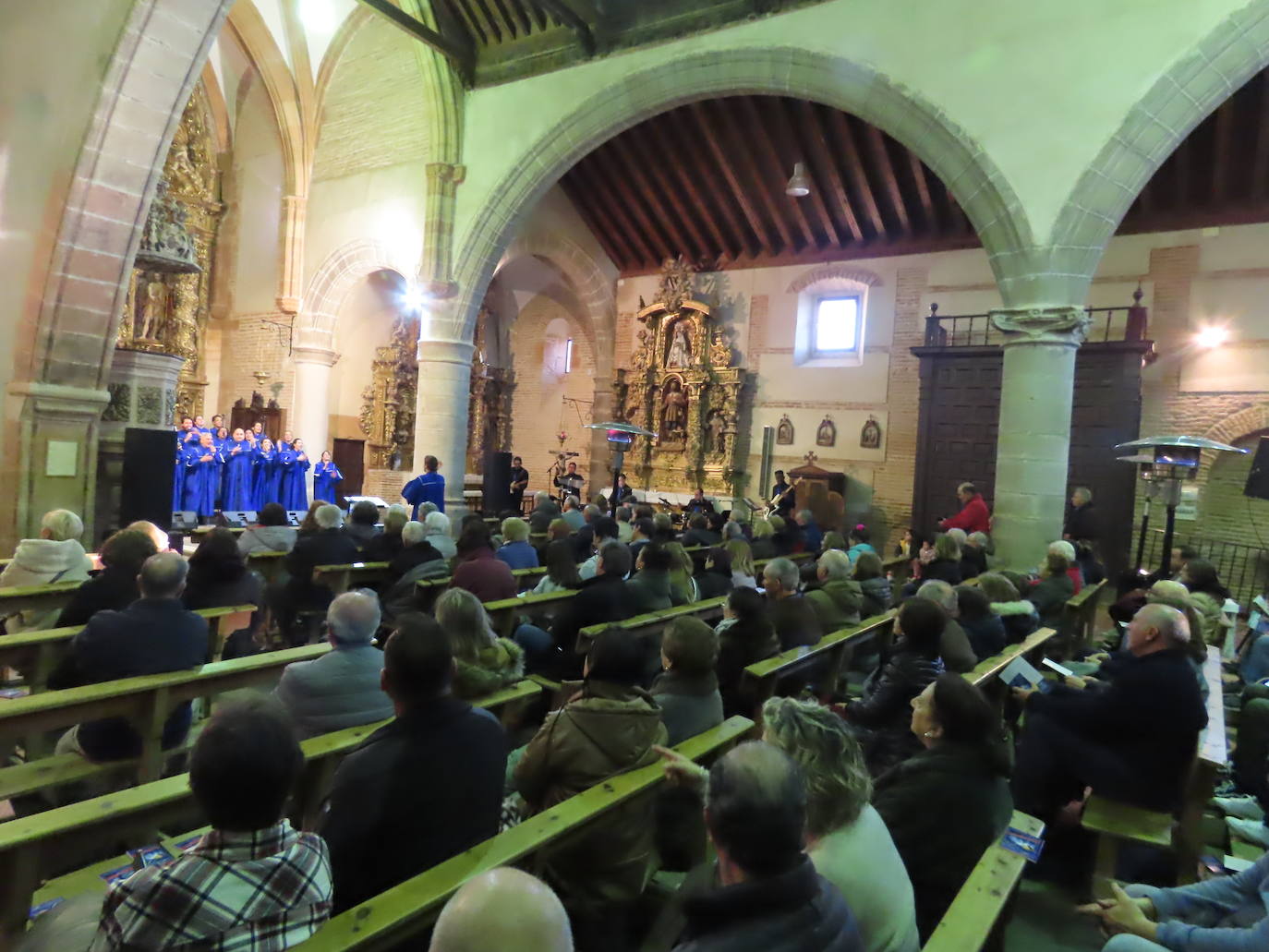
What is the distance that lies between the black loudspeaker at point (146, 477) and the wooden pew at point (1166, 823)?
778 centimetres

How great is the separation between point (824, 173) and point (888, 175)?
0.93 meters

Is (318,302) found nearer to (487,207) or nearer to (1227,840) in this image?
(487,207)

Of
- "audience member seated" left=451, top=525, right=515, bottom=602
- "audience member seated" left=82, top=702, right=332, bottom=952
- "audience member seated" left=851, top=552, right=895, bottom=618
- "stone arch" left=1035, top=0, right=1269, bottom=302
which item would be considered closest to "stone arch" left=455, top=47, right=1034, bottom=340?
"stone arch" left=1035, top=0, right=1269, bottom=302

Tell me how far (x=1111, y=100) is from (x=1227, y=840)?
6374 mm

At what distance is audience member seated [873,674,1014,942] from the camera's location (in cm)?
215

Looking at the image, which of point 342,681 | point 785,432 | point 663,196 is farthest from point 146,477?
point 785,432

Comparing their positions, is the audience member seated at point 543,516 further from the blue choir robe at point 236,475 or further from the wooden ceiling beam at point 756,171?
the wooden ceiling beam at point 756,171

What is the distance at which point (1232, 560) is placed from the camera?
10078 mm

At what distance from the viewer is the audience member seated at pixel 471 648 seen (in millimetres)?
2885

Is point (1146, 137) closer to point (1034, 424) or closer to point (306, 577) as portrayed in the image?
Answer: point (1034, 424)

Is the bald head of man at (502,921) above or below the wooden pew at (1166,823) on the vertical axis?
above

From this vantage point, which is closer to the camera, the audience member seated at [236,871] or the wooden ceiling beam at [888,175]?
the audience member seated at [236,871]

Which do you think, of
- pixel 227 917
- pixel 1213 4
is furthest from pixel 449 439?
pixel 227 917

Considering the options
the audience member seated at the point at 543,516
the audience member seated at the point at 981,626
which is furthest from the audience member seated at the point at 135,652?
the audience member seated at the point at 543,516
